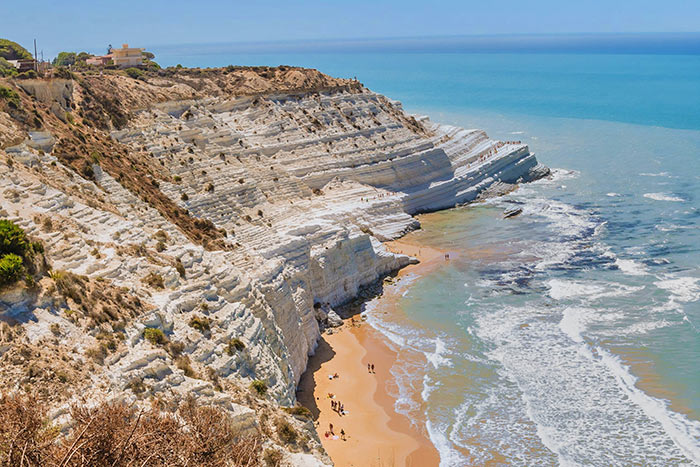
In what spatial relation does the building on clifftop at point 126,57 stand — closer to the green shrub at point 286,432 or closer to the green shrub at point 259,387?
the green shrub at point 259,387

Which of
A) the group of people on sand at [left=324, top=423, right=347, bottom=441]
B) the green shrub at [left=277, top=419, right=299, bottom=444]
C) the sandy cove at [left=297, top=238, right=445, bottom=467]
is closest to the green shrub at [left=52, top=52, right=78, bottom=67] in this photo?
the sandy cove at [left=297, top=238, right=445, bottom=467]

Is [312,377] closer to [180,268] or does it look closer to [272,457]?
[180,268]

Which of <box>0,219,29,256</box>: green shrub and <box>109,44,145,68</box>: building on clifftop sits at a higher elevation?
<box>109,44,145,68</box>: building on clifftop

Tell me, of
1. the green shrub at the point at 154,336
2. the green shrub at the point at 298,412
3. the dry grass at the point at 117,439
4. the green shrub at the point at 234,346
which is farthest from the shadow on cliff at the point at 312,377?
the dry grass at the point at 117,439

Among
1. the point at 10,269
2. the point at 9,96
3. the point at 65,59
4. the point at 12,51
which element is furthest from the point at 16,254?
the point at 65,59

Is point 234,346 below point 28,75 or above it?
below

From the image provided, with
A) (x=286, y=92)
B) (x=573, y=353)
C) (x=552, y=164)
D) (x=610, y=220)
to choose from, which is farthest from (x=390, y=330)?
(x=552, y=164)

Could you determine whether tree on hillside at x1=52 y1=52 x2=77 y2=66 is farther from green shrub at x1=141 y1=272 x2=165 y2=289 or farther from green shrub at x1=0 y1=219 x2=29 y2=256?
green shrub at x1=0 y1=219 x2=29 y2=256
